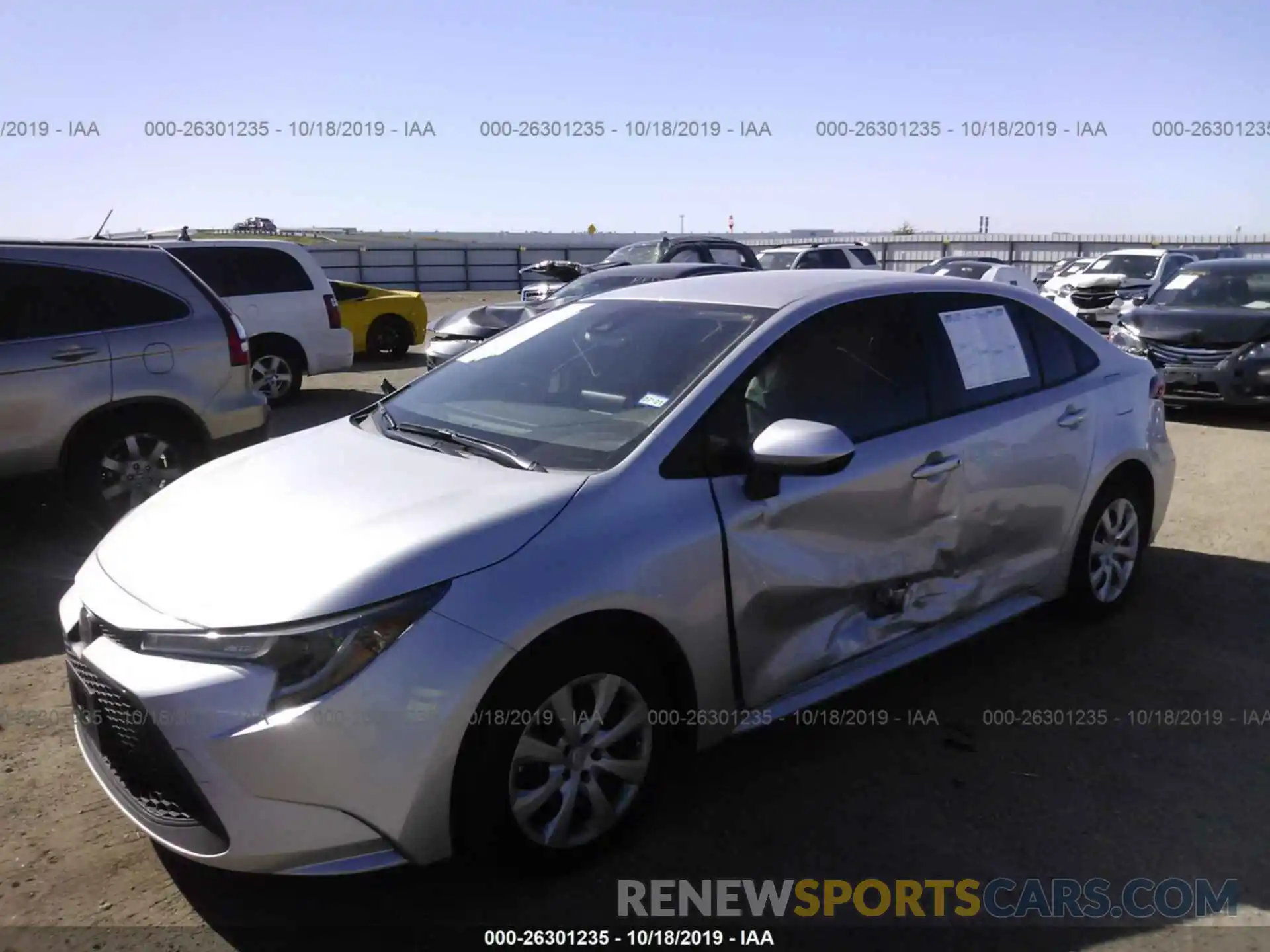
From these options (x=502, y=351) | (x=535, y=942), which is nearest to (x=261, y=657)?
(x=535, y=942)

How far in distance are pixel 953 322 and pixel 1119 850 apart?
2.01m

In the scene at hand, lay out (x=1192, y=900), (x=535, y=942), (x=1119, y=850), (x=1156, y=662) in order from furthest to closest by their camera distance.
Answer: (x=1156, y=662)
(x=1119, y=850)
(x=1192, y=900)
(x=535, y=942)

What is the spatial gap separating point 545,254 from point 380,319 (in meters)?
23.2

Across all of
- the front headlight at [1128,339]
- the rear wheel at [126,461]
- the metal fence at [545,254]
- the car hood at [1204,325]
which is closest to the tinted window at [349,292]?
the rear wheel at [126,461]

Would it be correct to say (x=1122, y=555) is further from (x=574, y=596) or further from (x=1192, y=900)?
(x=574, y=596)

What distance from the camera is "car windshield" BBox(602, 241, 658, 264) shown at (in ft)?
53.2

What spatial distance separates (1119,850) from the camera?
316cm

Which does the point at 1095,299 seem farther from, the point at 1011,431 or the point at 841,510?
the point at 841,510

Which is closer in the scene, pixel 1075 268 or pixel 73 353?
pixel 73 353

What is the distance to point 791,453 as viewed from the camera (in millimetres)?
3121

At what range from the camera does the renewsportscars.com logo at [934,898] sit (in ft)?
9.53

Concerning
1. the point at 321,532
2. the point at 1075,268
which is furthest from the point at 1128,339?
the point at 1075,268

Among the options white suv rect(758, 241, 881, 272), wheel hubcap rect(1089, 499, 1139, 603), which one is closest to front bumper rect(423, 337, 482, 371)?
wheel hubcap rect(1089, 499, 1139, 603)

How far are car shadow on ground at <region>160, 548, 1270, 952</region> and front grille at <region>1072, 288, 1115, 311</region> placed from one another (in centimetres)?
1330
